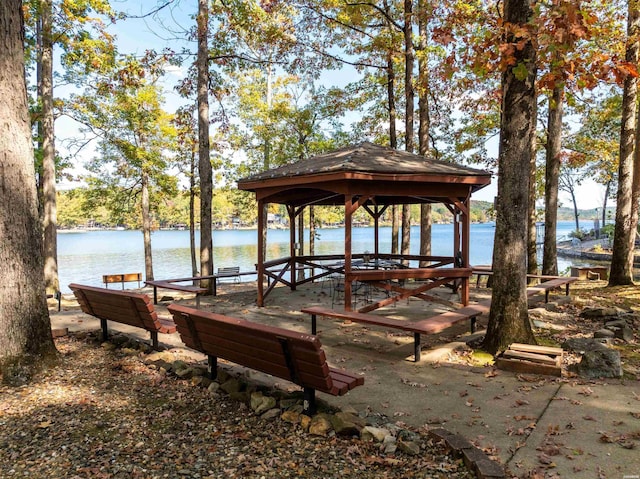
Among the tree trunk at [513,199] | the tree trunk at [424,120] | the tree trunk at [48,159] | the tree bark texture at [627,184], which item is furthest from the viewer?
the tree trunk at [424,120]

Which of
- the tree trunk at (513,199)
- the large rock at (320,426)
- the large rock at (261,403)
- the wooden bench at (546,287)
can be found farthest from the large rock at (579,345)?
the large rock at (261,403)

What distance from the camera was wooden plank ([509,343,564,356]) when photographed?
486 centimetres

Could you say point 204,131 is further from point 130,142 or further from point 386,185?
point 130,142

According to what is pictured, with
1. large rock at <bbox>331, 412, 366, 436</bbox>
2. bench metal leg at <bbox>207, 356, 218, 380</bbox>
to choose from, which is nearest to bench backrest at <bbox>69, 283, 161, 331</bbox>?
bench metal leg at <bbox>207, 356, 218, 380</bbox>

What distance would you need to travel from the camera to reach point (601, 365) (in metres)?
4.59

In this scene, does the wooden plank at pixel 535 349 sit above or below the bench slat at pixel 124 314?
below

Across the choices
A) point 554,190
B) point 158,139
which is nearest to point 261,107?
point 158,139

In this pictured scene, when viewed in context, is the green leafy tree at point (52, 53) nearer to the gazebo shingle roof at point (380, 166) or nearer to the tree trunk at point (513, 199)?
the gazebo shingle roof at point (380, 166)

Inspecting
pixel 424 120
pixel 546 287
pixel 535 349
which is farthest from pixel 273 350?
pixel 424 120

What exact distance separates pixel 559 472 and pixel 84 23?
1563cm

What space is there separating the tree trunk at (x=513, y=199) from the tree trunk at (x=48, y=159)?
11.7 m

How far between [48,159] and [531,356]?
13.3m

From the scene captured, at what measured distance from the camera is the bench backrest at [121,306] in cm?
518

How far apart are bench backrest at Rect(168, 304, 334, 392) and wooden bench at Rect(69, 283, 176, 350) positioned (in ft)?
2.70
